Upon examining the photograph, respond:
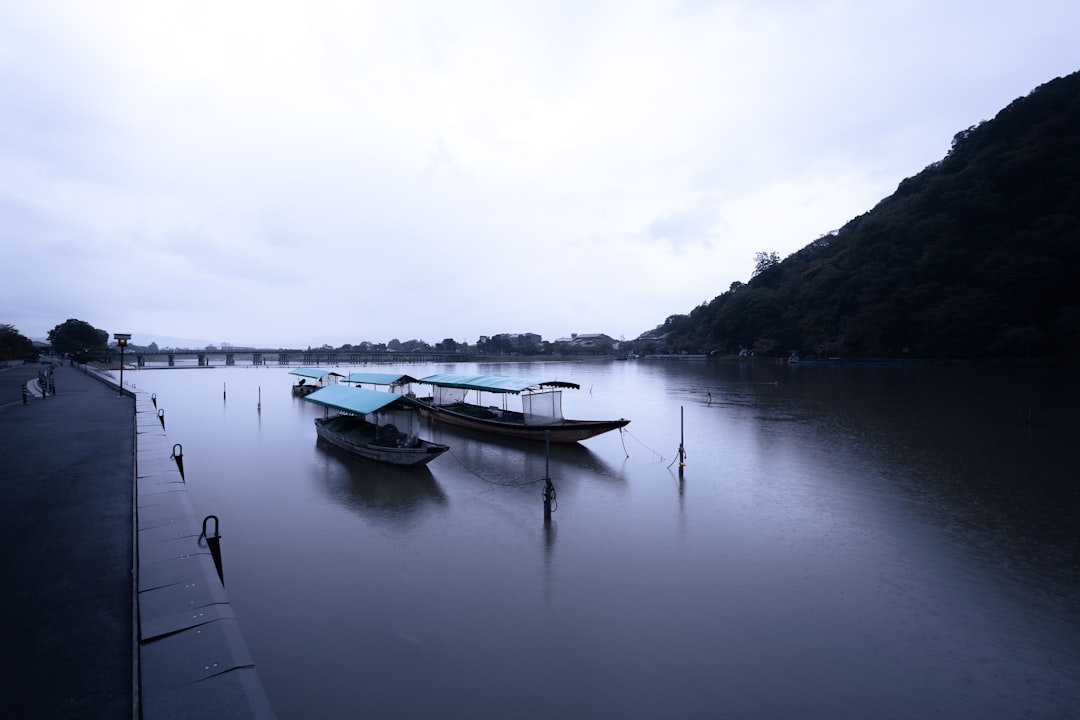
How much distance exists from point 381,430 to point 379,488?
3.43 meters

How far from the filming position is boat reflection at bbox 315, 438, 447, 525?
13.3 metres

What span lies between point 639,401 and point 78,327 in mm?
97432

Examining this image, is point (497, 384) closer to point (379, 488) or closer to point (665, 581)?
point (379, 488)

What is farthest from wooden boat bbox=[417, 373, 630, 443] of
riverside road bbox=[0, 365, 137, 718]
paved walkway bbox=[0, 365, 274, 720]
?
paved walkway bbox=[0, 365, 274, 720]

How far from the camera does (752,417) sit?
92.6 feet

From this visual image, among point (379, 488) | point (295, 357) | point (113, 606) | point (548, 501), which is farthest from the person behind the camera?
point (295, 357)

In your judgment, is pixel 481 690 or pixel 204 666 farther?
pixel 481 690

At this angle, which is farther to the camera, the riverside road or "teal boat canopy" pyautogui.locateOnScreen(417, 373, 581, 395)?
"teal boat canopy" pyautogui.locateOnScreen(417, 373, 581, 395)

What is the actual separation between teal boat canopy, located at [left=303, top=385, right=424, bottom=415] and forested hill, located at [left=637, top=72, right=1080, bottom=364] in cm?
7008

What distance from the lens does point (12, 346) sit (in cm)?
6144

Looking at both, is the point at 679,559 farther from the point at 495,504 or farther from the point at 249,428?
the point at 249,428

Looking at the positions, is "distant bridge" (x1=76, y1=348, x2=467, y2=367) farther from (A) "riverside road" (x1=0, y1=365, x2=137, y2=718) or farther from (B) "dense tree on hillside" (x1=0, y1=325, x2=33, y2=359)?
(A) "riverside road" (x1=0, y1=365, x2=137, y2=718)

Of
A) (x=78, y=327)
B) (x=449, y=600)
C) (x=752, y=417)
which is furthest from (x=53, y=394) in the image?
(x=78, y=327)

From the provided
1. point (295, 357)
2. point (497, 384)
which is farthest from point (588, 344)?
point (497, 384)
